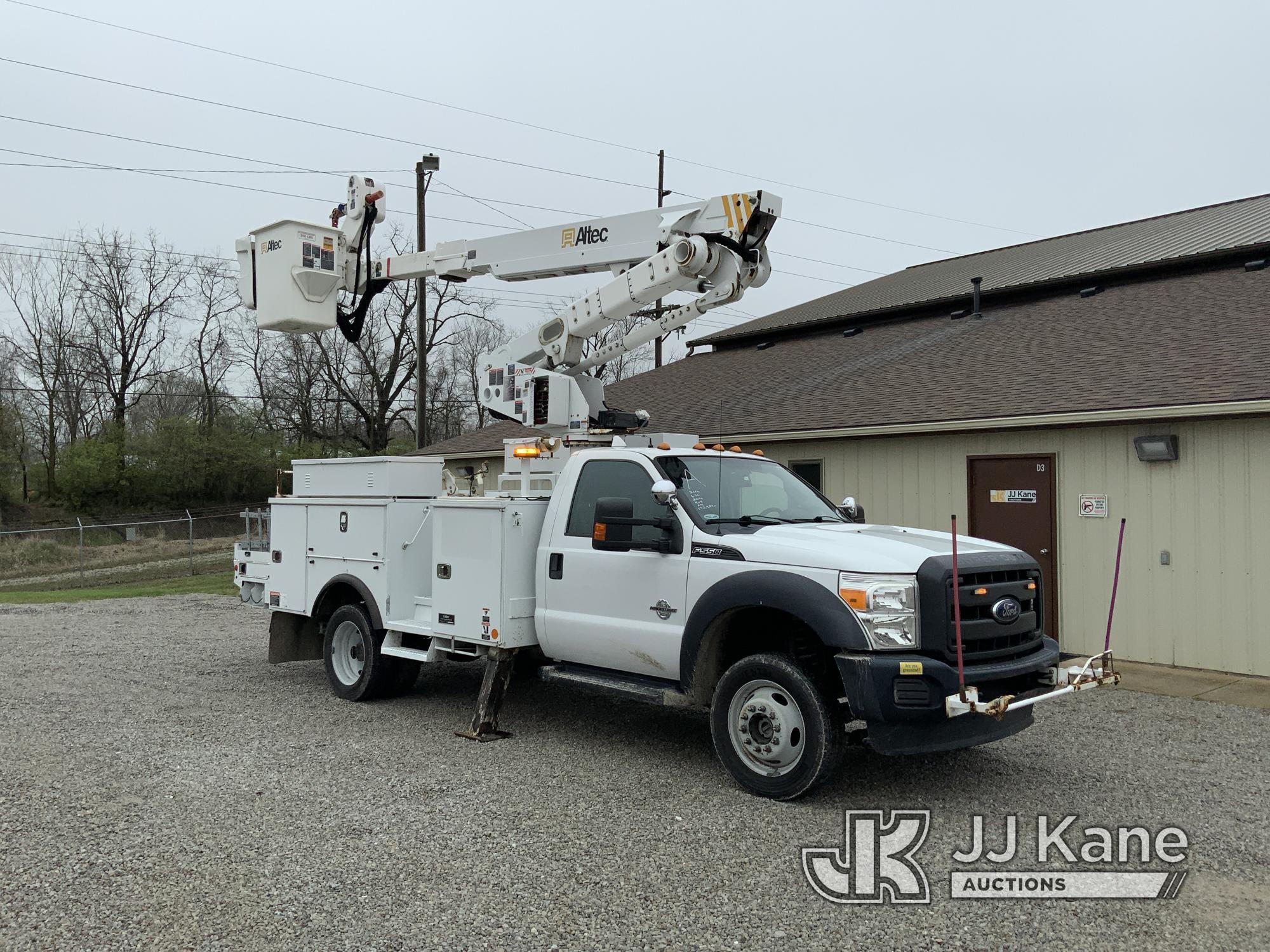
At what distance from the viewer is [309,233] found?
9.75 metres

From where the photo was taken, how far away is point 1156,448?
10.2m

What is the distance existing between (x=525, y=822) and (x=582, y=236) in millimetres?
5579

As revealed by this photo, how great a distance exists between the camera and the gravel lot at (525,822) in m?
4.23

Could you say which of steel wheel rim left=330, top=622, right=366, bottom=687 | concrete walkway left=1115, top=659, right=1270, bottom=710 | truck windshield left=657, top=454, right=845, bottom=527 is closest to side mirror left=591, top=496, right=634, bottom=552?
truck windshield left=657, top=454, right=845, bottom=527

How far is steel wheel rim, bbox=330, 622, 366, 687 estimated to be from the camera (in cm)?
894

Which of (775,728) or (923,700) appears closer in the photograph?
(923,700)

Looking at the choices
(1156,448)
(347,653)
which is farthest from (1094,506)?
(347,653)

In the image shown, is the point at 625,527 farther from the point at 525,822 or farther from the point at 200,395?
the point at 200,395

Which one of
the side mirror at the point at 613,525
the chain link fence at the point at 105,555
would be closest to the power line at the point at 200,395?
the chain link fence at the point at 105,555

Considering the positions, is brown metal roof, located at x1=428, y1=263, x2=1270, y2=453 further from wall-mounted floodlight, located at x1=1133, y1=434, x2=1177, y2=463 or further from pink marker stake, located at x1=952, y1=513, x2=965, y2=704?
pink marker stake, located at x1=952, y1=513, x2=965, y2=704

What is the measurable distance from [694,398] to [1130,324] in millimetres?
6986

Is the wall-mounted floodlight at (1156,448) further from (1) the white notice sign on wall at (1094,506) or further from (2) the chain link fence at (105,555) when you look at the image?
(2) the chain link fence at (105,555)

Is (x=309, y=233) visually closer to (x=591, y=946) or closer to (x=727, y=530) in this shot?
(x=727, y=530)

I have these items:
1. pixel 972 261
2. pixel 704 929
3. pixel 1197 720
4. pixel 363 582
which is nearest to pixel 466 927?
pixel 704 929
